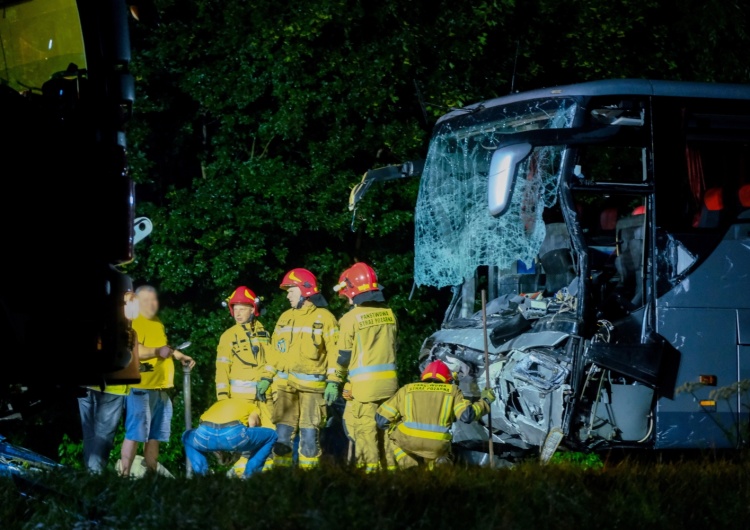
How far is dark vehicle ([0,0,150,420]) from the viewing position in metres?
6.30

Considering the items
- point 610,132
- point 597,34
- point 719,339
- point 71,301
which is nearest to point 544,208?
point 610,132

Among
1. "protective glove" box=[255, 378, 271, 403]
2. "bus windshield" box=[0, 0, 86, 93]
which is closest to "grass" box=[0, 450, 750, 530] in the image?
"bus windshield" box=[0, 0, 86, 93]

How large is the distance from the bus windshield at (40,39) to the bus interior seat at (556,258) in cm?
455

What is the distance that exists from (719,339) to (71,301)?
17.0ft

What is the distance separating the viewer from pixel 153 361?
33.1 ft

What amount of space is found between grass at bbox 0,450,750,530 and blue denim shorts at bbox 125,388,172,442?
3.45 m

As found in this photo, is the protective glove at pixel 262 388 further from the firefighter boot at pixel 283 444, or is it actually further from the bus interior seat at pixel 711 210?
the bus interior seat at pixel 711 210

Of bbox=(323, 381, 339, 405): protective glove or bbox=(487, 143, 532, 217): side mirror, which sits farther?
bbox=(323, 381, 339, 405): protective glove

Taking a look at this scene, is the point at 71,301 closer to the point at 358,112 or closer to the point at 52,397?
the point at 52,397

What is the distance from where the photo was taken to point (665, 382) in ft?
→ 29.1

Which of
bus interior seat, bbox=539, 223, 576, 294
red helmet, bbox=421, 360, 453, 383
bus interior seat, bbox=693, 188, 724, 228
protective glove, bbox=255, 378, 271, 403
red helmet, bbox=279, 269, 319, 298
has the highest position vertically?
bus interior seat, bbox=693, 188, 724, 228

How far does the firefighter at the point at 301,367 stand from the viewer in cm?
1050

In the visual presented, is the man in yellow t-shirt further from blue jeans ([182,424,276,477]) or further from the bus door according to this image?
the bus door

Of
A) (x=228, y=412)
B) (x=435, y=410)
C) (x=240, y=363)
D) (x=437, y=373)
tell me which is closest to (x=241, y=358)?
(x=240, y=363)
